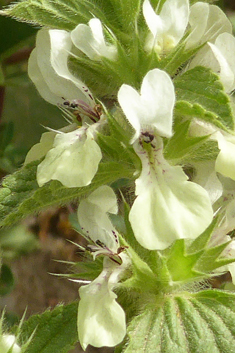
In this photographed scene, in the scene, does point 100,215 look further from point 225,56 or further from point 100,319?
point 225,56

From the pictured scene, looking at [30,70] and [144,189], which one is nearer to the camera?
[144,189]

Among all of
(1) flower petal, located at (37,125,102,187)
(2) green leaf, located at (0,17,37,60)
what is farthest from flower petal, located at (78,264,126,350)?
(2) green leaf, located at (0,17,37,60)

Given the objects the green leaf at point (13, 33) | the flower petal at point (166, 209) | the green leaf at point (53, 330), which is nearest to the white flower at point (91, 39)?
the flower petal at point (166, 209)

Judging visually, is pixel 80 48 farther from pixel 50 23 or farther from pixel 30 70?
pixel 30 70

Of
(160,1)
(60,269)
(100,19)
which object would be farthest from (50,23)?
(60,269)

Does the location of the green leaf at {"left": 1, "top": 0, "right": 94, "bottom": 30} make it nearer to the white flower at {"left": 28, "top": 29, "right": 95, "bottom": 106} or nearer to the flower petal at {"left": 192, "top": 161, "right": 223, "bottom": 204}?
the white flower at {"left": 28, "top": 29, "right": 95, "bottom": 106}

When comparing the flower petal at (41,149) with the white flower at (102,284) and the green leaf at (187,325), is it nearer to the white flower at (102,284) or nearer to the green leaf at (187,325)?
the white flower at (102,284)
